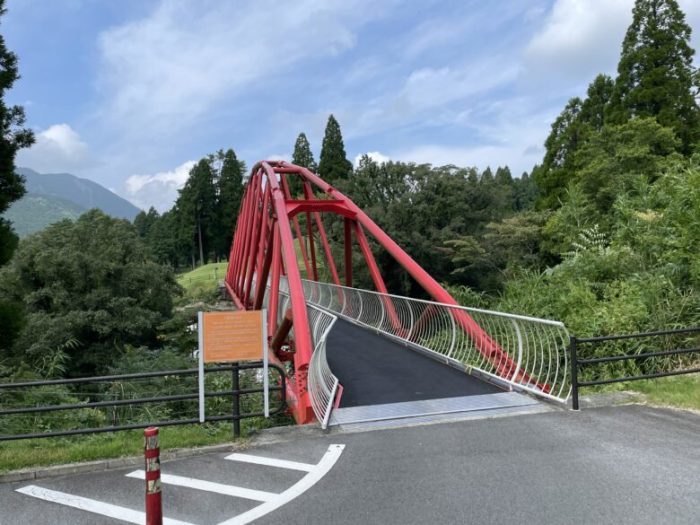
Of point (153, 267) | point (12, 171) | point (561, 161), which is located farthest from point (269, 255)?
point (561, 161)

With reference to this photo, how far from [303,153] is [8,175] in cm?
4875

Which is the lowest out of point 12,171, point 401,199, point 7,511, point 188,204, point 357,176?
point 7,511

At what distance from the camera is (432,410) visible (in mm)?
6133

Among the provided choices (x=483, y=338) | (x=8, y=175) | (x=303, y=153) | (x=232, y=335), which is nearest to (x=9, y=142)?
(x=8, y=175)

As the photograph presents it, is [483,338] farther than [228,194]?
No

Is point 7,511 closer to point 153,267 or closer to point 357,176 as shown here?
point 153,267

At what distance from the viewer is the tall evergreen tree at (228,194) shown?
60688mm

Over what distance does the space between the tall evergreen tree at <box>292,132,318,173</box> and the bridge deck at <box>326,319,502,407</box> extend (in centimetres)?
4657

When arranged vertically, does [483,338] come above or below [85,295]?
below

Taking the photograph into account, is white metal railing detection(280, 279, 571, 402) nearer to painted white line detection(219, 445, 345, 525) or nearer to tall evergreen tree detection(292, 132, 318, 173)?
painted white line detection(219, 445, 345, 525)

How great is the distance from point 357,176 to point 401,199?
3300 mm

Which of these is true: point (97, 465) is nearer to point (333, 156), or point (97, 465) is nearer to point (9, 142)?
point (9, 142)

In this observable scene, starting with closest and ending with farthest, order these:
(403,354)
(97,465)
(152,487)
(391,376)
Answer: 1. (152,487)
2. (97,465)
3. (391,376)
4. (403,354)

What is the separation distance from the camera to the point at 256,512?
3.69 metres
